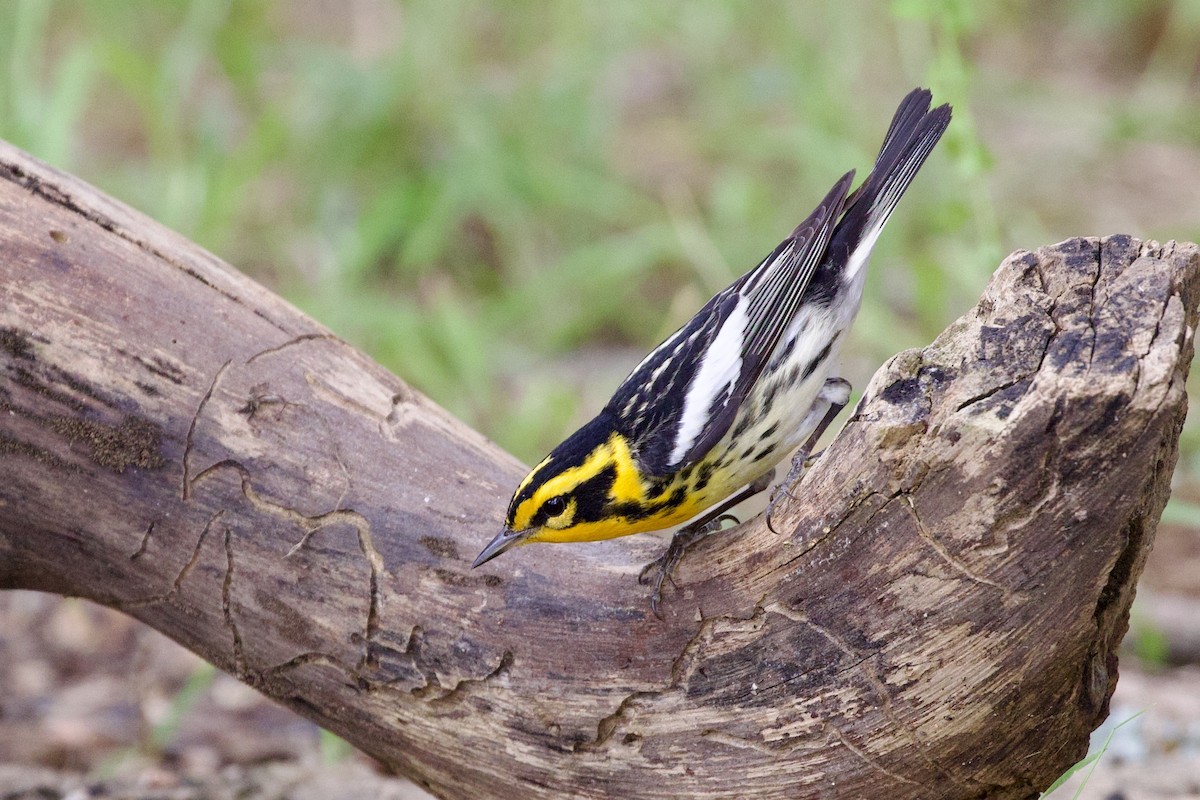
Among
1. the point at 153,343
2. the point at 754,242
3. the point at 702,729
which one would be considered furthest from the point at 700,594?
the point at 754,242

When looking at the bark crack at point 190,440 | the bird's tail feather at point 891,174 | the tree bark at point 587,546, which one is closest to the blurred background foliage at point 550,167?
the bird's tail feather at point 891,174

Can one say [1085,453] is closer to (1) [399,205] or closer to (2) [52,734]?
(2) [52,734]

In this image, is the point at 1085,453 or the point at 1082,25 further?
the point at 1082,25

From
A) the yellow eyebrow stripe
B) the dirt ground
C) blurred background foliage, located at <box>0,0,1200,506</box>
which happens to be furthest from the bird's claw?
blurred background foliage, located at <box>0,0,1200,506</box>

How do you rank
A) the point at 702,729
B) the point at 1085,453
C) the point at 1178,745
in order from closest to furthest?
the point at 1085,453 → the point at 702,729 → the point at 1178,745

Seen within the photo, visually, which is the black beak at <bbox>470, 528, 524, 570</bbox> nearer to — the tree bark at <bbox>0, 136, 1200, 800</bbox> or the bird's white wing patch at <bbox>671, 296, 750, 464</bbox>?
the tree bark at <bbox>0, 136, 1200, 800</bbox>

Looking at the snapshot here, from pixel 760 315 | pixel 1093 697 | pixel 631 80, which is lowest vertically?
pixel 1093 697

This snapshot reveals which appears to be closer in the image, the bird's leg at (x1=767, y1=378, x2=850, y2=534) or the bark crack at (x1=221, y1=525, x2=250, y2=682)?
the bark crack at (x1=221, y1=525, x2=250, y2=682)
